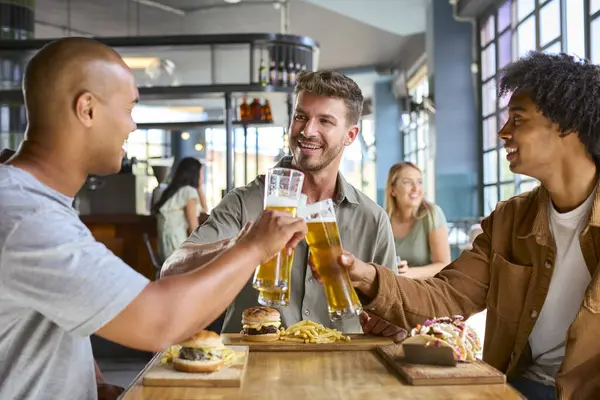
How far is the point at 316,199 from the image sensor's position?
8.80 ft

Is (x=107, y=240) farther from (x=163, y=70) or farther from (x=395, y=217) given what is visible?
(x=395, y=217)

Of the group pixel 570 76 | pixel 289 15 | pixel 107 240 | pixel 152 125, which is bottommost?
pixel 107 240

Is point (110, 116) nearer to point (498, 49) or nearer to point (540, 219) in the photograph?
point (540, 219)

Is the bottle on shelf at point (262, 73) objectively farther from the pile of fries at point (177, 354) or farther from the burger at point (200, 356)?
the burger at point (200, 356)

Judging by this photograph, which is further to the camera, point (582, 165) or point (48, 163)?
point (582, 165)

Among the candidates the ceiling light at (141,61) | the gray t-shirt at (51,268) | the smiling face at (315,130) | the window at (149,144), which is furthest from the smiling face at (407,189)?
the window at (149,144)

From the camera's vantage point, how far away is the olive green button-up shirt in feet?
8.29

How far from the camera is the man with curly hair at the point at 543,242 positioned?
7.11ft

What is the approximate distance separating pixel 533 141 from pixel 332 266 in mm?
744

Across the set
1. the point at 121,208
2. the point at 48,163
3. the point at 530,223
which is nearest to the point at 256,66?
the point at 121,208

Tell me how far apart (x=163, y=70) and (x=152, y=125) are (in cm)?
143

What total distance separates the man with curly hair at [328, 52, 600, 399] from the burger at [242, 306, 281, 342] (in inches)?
10.8

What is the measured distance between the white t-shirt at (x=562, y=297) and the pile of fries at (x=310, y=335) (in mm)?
584

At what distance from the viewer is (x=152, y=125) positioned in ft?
32.1
